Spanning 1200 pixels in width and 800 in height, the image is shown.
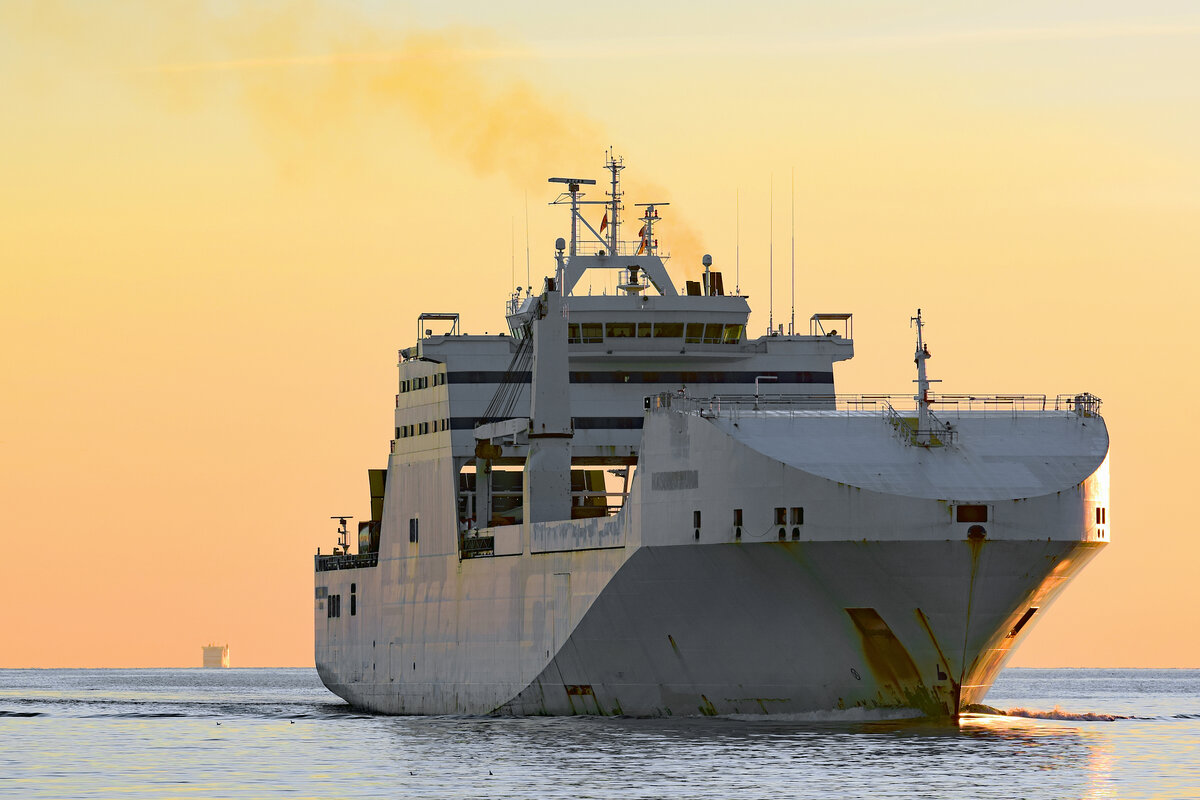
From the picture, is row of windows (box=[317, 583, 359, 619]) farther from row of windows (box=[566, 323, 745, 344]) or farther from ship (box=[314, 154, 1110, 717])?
row of windows (box=[566, 323, 745, 344])

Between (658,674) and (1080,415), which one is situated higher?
(1080,415)

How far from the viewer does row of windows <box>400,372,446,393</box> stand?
60250mm

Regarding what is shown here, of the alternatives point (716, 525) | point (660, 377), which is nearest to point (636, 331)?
point (660, 377)

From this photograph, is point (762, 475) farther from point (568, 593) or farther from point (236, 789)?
point (236, 789)

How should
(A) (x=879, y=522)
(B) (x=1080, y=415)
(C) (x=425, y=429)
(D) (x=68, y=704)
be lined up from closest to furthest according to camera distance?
(A) (x=879, y=522) → (B) (x=1080, y=415) → (C) (x=425, y=429) → (D) (x=68, y=704)

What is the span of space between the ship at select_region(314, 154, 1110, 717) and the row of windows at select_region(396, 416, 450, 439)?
0.14 metres

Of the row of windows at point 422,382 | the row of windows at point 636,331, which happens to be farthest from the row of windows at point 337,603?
the row of windows at point 636,331

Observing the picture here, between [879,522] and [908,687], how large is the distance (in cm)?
410

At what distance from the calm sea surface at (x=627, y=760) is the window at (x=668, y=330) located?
36.5 ft

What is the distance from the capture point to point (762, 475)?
148 feet

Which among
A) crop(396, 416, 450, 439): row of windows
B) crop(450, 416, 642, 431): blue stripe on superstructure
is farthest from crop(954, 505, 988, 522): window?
crop(396, 416, 450, 439): row of windows

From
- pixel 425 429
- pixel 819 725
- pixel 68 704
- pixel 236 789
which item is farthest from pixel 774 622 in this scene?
pixel 68 704

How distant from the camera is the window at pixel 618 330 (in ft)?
192

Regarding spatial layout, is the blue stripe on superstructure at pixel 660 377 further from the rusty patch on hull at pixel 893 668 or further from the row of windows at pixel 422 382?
the rusty patch on hull at pixel 893 668
